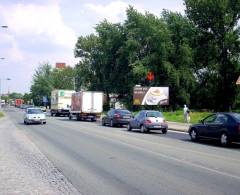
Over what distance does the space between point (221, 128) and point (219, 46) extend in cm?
5316

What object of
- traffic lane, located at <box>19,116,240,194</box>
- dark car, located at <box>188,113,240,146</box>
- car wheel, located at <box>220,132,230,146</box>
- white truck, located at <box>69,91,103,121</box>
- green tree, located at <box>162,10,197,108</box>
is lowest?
traffic lane, located at <box>19,116,240,194</box>

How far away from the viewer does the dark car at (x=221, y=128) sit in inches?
818

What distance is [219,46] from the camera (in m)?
Result: 72.8

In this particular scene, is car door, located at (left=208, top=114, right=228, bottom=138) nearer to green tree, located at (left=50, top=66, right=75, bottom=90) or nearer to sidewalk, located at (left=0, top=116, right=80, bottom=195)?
sidewalk, located at (left=0, top=116, right=80, bottom=195)

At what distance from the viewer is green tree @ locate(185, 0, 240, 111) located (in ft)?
235

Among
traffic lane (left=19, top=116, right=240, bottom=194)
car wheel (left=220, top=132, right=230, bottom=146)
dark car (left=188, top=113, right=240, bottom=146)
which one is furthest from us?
car wheel (left=220, top=132, right=230, bottom=146)

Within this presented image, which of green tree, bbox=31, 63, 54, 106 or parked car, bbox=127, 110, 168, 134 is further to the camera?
green tree, bbox=31, 63, 54, 106

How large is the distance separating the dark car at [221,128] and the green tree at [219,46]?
49469 millimetres

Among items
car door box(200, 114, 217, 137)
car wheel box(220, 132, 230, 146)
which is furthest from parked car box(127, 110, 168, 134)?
car wheel box(220, 132, 230, 146)

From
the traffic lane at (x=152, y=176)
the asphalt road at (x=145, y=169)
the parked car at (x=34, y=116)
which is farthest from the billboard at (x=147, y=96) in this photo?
the traffic lane at (x=152, y=176)

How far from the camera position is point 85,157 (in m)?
15.7

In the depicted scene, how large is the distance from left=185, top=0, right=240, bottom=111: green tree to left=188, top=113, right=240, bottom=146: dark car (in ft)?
162

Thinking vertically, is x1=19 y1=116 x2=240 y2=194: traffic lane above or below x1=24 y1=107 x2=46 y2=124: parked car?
below

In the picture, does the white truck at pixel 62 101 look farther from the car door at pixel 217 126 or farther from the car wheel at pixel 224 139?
the car wheel at pixel 224 139
